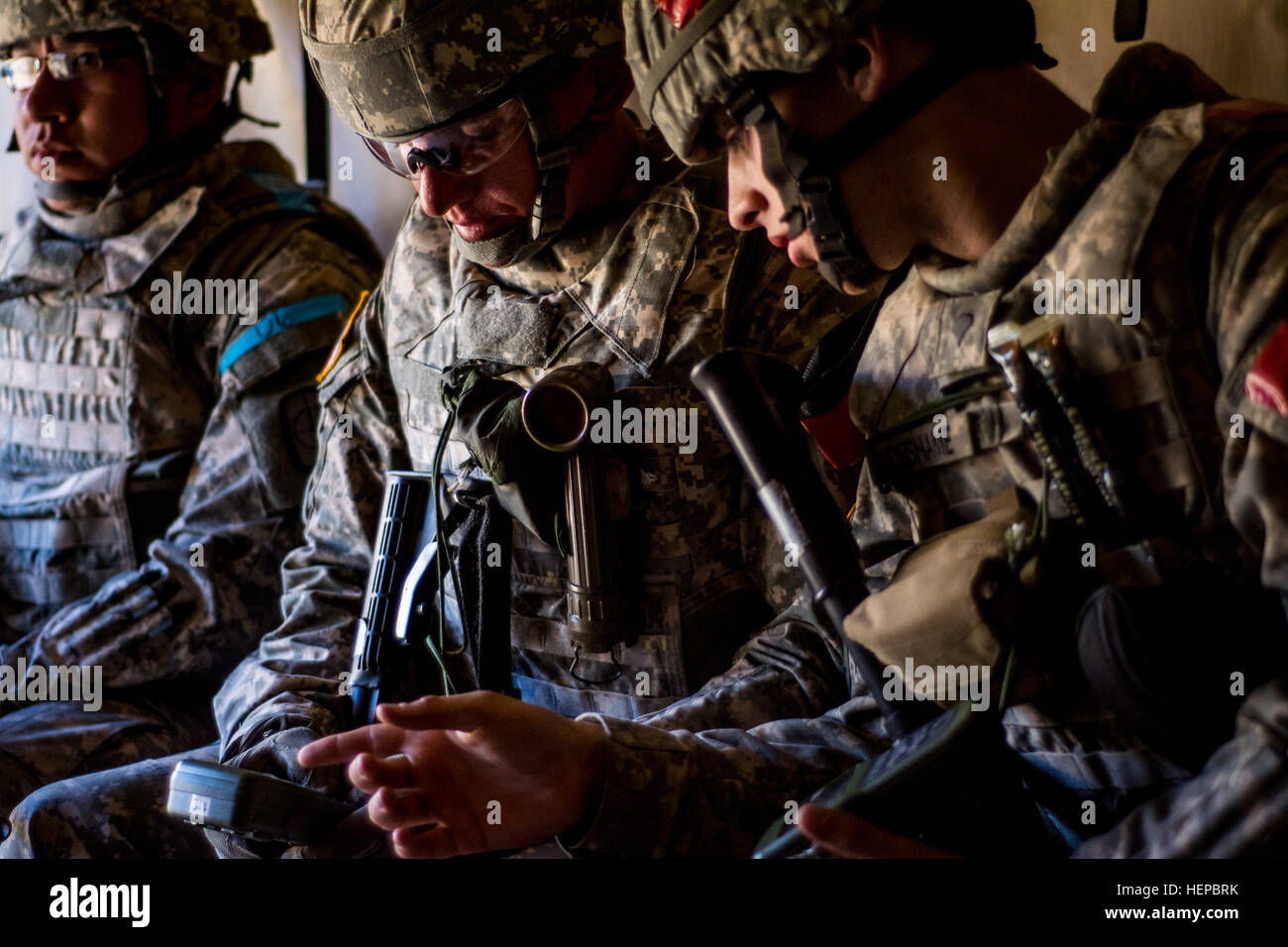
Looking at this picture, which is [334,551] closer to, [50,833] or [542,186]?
[50,833]

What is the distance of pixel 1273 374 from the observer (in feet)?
2.93

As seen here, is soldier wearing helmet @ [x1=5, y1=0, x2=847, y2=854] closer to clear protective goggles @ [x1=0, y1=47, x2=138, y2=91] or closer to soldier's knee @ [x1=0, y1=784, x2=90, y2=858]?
soldier's knee @ [x1=0, y1=784, x2=90, y2=858]

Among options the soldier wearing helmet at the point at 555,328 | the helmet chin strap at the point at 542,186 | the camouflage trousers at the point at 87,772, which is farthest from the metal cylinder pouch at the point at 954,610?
the camouflage trousers at the point at 87,772

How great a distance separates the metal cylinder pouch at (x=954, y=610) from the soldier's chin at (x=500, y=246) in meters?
0.79

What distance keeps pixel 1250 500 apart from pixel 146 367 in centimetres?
198

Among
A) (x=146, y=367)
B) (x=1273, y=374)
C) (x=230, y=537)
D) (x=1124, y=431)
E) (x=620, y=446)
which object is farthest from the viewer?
(x=146, y=367)

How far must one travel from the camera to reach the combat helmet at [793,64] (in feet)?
3.69

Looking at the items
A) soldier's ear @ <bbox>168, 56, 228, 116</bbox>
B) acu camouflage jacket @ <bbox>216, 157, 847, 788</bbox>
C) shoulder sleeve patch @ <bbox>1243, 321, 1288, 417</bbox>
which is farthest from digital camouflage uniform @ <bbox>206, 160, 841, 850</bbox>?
soldier's ear @ <bbox>168, 56, 228, 116</bbox>

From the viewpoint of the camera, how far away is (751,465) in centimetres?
129

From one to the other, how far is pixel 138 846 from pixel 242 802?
0.52 meters

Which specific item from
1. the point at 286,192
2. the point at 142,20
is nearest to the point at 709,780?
the point at 286,192

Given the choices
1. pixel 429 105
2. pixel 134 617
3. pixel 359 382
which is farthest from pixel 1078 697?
pixel 134 617

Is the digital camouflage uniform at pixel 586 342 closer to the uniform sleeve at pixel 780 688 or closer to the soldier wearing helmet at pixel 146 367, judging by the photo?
the uniform sleeve at pixel 780 688
